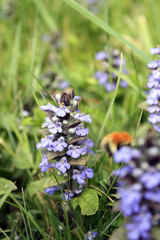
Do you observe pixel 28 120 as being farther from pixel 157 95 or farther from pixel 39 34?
pixel 39 34

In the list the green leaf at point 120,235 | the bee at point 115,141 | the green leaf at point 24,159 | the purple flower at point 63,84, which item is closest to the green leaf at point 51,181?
the green leaf at point 120,235

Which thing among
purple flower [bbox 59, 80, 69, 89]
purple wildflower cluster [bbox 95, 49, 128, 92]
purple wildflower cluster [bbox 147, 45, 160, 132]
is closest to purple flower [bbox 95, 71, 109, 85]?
purple wildflower cluster [bbox 95, 49, 128, 92]

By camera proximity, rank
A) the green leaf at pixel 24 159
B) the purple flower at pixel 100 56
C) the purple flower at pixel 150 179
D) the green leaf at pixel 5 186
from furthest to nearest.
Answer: the purple flower at pixel 100 56, the green leaf at pixel 24 159, the green leaf at pixel 5 186, the purple flower at pixel 150 179

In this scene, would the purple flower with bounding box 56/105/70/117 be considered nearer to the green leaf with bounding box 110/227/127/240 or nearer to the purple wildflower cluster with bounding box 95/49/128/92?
the green leaf with bounding box 110/227/127/240

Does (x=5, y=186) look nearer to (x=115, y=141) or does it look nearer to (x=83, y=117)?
(x=83, y=117)

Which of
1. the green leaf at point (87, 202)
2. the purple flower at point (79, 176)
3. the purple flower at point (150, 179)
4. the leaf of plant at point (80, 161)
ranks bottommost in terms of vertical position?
the green leaf at point (87, 202)

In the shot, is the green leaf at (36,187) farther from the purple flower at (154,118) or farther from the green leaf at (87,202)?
the purple flower at (154,118)
